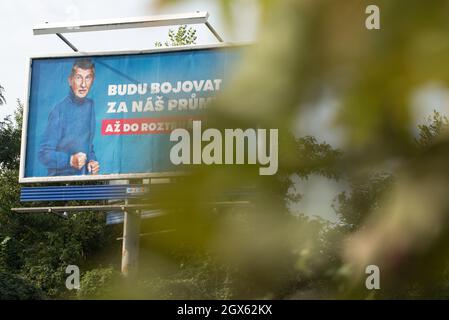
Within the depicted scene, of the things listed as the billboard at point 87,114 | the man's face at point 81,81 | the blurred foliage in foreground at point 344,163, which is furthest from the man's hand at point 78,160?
the blurred foliage in foreground at point 344,163

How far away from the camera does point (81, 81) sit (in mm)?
7820

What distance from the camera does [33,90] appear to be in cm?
747

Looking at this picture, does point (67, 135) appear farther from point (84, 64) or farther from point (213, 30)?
point (213, 30)

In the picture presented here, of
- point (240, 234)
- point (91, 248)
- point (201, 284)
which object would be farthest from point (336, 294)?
point (91, 248)

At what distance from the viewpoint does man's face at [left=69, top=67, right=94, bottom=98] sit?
7.46 meters

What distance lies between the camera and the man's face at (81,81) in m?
7.46

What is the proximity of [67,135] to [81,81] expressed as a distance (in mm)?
613

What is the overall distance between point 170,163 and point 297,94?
84 mm

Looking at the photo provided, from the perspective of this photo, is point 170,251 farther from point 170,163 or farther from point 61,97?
point 61,97

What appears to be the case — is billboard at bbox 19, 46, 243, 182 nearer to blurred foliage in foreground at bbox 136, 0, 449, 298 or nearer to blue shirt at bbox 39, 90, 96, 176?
blue shirt at bbox 39, 90, 96, 176

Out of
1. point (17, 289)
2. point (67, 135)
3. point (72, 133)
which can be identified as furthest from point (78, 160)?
point (17, 289)

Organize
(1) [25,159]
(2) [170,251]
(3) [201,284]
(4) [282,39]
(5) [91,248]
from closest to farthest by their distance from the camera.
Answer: (4) [282,39], (2) [170,251], (3) [201,284], (5) [91,248], (1) [25,159]
